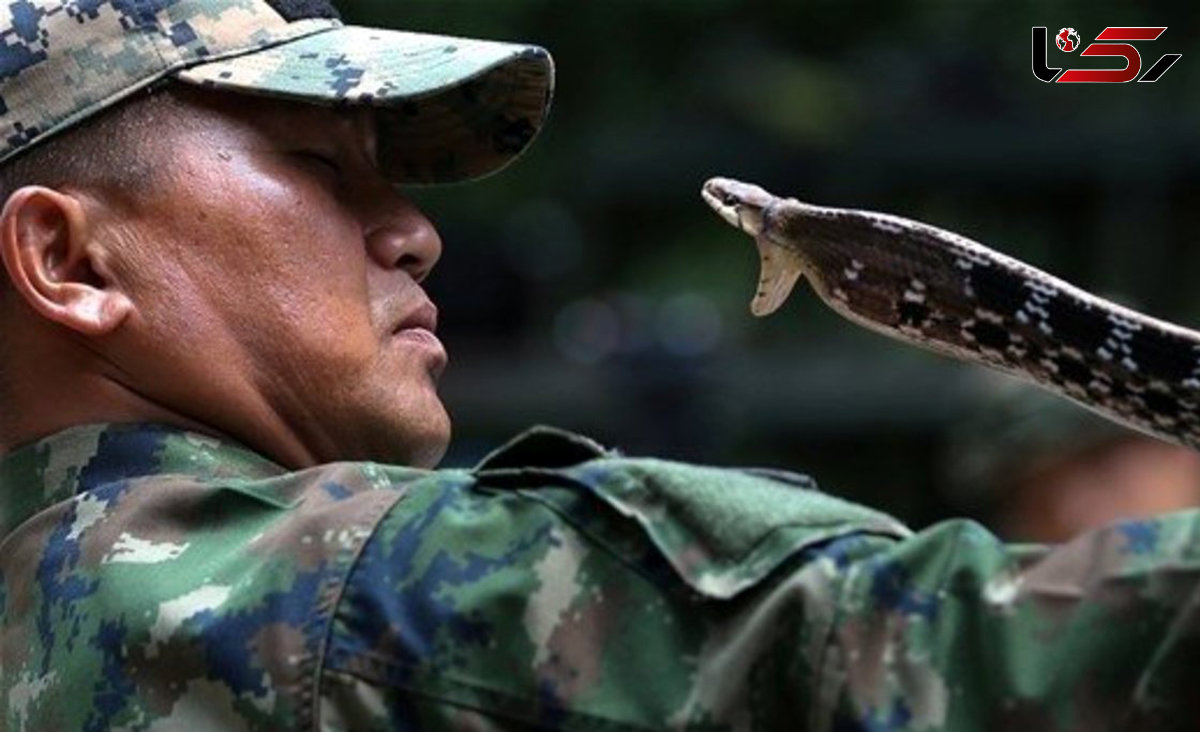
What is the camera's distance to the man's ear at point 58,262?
3.24m

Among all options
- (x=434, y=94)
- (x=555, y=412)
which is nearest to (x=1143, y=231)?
(x=555, y=412)

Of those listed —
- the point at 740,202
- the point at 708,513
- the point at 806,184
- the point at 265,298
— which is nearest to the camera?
the point at 708,513

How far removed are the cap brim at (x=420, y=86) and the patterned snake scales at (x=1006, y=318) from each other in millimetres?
462

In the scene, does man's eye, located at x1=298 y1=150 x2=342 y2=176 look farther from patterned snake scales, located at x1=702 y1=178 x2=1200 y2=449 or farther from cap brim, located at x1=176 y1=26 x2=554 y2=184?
patterned snake scales, located at x1=702 y1=178 x2=1200 y2=449

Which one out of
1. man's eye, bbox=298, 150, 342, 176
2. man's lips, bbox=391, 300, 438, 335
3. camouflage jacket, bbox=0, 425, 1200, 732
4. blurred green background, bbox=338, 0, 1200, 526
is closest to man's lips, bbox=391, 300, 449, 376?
man's lips, bbox=391, 300, 438, 335

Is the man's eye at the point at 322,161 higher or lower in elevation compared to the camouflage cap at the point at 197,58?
lower

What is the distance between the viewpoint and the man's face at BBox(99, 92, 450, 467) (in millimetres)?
3252

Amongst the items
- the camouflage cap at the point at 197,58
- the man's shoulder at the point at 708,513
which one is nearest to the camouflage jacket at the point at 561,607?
the man's shoulder at the point at 708,513

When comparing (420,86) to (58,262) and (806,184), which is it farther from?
(806,184)

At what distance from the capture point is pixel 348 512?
283 cm

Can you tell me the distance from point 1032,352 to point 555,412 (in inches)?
304

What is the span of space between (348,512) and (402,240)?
625 mm

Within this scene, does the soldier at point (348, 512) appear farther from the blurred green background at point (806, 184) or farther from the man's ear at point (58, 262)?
the blurred green background at point (806, 184)

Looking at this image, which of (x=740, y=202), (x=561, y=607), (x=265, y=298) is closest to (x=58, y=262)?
(x=265, y=298)
